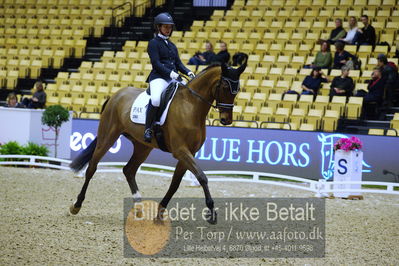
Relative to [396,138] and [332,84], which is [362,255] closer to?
[396,138]

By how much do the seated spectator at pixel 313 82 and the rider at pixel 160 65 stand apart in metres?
8.13

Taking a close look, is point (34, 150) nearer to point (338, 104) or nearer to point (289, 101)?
point (289, 101)

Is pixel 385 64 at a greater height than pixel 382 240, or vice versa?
pixel 385 64

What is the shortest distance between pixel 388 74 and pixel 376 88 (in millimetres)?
432

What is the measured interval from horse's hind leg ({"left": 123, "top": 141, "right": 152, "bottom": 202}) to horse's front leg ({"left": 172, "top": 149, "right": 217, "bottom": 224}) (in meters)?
1.35

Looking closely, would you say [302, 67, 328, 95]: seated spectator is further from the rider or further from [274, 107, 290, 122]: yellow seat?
the rider

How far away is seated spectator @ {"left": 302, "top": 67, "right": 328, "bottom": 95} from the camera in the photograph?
16844mm

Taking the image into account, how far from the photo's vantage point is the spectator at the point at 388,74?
15.8 metres

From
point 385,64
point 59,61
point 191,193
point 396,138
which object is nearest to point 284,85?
point 385,64

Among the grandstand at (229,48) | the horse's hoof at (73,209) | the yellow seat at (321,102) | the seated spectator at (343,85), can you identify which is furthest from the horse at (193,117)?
the seated spectator at (343,85)

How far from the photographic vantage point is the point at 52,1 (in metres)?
26.6

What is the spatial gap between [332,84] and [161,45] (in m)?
8.56

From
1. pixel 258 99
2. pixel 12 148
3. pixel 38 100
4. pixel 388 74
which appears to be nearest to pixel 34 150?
pixel 12 148

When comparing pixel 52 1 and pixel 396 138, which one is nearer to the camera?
pixel 396 138
